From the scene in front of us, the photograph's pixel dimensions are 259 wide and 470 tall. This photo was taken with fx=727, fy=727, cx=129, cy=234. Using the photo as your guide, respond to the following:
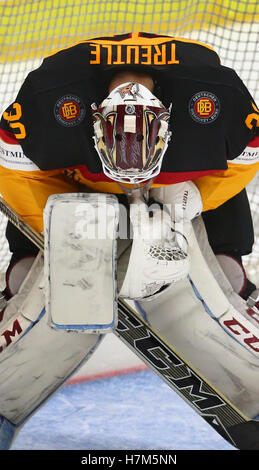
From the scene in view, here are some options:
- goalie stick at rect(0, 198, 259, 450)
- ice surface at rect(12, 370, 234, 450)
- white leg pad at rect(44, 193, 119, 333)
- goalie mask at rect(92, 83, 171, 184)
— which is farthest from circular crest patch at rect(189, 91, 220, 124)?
ice surface at rect(12, 370, 234, 450)

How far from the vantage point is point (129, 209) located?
146cm

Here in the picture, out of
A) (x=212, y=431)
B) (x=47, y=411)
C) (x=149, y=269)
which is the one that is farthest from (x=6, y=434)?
(x=149, y=269)

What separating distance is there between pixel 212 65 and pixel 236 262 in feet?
1.69

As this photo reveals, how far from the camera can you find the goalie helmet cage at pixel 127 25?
6.93 ft

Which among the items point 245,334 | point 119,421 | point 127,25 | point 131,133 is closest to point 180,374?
point 245,334

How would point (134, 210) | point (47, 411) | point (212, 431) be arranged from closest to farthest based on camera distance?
1. point (134, 210)
2. point (212, 431)
3. point (47, 411)

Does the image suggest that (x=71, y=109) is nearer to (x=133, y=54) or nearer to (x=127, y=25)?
(x=133, y=54)

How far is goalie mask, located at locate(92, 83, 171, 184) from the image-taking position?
130 cm

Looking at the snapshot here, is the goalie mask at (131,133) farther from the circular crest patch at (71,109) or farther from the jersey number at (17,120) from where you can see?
the jersey number at (17,120)

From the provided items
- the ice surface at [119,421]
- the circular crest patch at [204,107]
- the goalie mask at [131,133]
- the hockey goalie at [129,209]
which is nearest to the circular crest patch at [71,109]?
the hockey goalie at [129,209]

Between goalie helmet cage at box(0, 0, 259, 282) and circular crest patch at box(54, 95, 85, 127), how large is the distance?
27.2 inches

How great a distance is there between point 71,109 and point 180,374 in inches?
24.9
